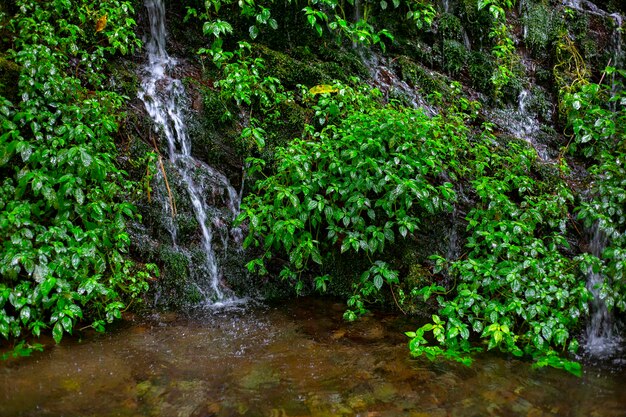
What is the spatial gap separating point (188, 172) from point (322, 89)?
2.05m

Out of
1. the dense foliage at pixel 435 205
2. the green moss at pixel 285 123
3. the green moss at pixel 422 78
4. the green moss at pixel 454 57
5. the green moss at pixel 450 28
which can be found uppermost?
the green moss at pixel 450 28

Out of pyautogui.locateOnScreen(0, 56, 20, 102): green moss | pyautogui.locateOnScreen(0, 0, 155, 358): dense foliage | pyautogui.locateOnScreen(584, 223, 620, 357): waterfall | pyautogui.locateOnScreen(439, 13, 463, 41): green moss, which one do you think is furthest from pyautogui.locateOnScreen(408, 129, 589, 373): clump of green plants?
pyautogui.locateOnScreen(0, 56, 20, 102): green moss

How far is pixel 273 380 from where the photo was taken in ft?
12.1

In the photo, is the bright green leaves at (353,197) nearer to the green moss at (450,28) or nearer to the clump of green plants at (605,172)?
the clump of green plants at (605,172)

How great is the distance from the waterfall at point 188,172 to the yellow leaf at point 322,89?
1.65 metres

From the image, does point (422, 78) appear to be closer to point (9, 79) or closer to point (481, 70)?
point (481, 70)

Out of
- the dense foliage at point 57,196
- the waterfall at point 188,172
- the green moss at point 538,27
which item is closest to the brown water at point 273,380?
the dense foliage at point 57,196

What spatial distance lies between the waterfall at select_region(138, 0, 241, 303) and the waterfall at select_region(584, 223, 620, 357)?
3.68m

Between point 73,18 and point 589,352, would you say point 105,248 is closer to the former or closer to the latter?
point 73,18

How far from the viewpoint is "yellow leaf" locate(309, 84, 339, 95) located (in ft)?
20.5

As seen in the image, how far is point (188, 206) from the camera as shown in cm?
553

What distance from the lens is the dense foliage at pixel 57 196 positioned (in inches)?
160

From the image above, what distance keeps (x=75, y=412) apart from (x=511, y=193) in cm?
504

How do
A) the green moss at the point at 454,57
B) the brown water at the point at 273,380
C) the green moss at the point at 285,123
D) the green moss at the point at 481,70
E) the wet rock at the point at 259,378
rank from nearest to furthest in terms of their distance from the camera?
the brown water at the point at 273,380
the wet rock at the point at 259,378
the green moss at the point at 285,123
the green moss at the point at 481,70
the green moss at the point at 454,57
